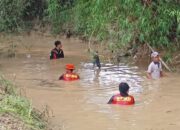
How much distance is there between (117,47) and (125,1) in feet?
5.86

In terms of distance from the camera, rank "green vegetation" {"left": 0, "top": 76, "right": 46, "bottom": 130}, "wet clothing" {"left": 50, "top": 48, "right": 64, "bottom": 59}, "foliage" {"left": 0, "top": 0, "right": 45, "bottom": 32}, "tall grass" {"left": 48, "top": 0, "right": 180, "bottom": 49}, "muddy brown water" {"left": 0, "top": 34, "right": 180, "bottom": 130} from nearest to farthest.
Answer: "green vegetation" {"left": 0, "top": 76, "right": 46, "bottom": 130} < "muddy brown water" {"left": 0, "top": 34, "right": 180, "bottom": 130} < "tall grass" {"left": 48, "top": 0, "right": 180, "bottom": 49} < "wet clothing" {"left": 50, "top": 48, "right": 64, "bottom": 59} < "foliage" {"left": 0, "top": 0, "right": 45, "bottom": 32}

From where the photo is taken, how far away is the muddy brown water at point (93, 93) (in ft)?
27.4

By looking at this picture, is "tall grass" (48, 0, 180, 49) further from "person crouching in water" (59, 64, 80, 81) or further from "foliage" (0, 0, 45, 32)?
"foliage" (0, 0, 45, 32)

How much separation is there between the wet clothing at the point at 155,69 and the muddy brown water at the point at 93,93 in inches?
9.1

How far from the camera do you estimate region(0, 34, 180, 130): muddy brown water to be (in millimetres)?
8344

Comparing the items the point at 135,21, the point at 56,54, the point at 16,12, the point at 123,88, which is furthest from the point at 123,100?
the point at 16,12

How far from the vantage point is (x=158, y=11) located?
1240 cm

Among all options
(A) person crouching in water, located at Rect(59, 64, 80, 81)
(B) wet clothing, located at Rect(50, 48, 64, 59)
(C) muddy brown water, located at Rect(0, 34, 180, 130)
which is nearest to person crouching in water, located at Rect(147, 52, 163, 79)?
(C) muddy brown water, located at Rect(0, 34, 180, 130)

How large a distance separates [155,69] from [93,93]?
203 centimetres

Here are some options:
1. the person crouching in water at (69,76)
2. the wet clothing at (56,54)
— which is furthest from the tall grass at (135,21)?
the wet clothing at (56,54)

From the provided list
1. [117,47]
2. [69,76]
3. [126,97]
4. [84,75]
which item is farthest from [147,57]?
[126,97]

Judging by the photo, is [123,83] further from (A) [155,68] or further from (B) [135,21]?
(B) [135,21]

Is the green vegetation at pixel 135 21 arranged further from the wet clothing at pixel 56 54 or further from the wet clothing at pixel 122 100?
the wet clothing at pixel 122 100

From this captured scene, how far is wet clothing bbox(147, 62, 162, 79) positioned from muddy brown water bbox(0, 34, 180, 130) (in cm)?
23
